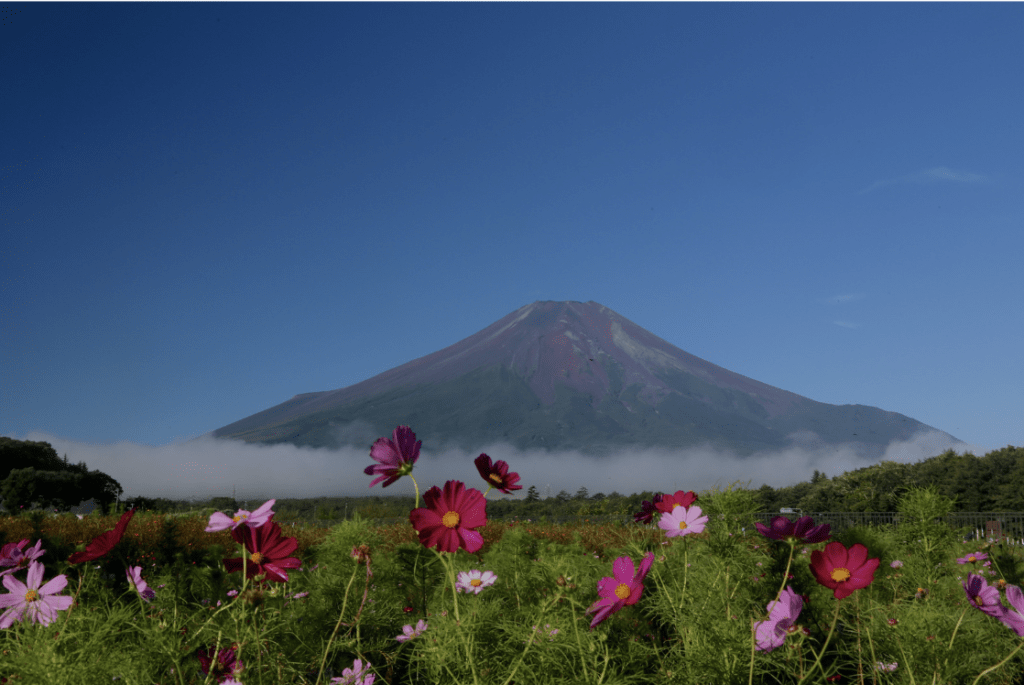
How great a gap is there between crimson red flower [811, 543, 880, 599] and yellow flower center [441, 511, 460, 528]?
924 millimetres

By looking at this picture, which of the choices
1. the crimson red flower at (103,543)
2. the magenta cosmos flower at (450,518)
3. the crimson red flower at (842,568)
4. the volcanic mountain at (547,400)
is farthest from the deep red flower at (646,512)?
the volcanic mountain at (547,400)

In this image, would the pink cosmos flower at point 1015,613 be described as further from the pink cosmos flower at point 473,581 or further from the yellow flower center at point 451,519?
the pink cosmos flower at point 473,581

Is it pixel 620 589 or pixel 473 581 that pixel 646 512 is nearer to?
pixel 473 581

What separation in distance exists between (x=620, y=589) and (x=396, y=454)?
0.63 meters

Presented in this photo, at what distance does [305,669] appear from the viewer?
2.52 metres

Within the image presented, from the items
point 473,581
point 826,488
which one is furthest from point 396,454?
point 826,488

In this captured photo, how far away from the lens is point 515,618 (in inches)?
107

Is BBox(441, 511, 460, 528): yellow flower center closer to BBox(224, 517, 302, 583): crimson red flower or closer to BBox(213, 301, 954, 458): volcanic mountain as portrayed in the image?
BBox(224, 517, 302, 583): crimson red flower

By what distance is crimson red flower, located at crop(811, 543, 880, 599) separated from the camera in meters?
1.67

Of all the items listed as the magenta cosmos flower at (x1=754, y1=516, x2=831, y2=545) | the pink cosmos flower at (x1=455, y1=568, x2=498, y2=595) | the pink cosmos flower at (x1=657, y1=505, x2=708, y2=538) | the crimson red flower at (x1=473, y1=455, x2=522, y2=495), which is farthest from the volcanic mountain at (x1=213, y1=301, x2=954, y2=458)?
the magenta cosmos flower at (x1=754, y1=516, x2=831, y2=545)

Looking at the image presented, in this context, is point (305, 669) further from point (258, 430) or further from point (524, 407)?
point (258, 430)

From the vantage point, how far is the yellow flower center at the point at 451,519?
161cm

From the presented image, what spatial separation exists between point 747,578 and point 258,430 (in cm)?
17787

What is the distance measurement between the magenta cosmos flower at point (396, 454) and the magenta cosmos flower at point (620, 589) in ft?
1.81
